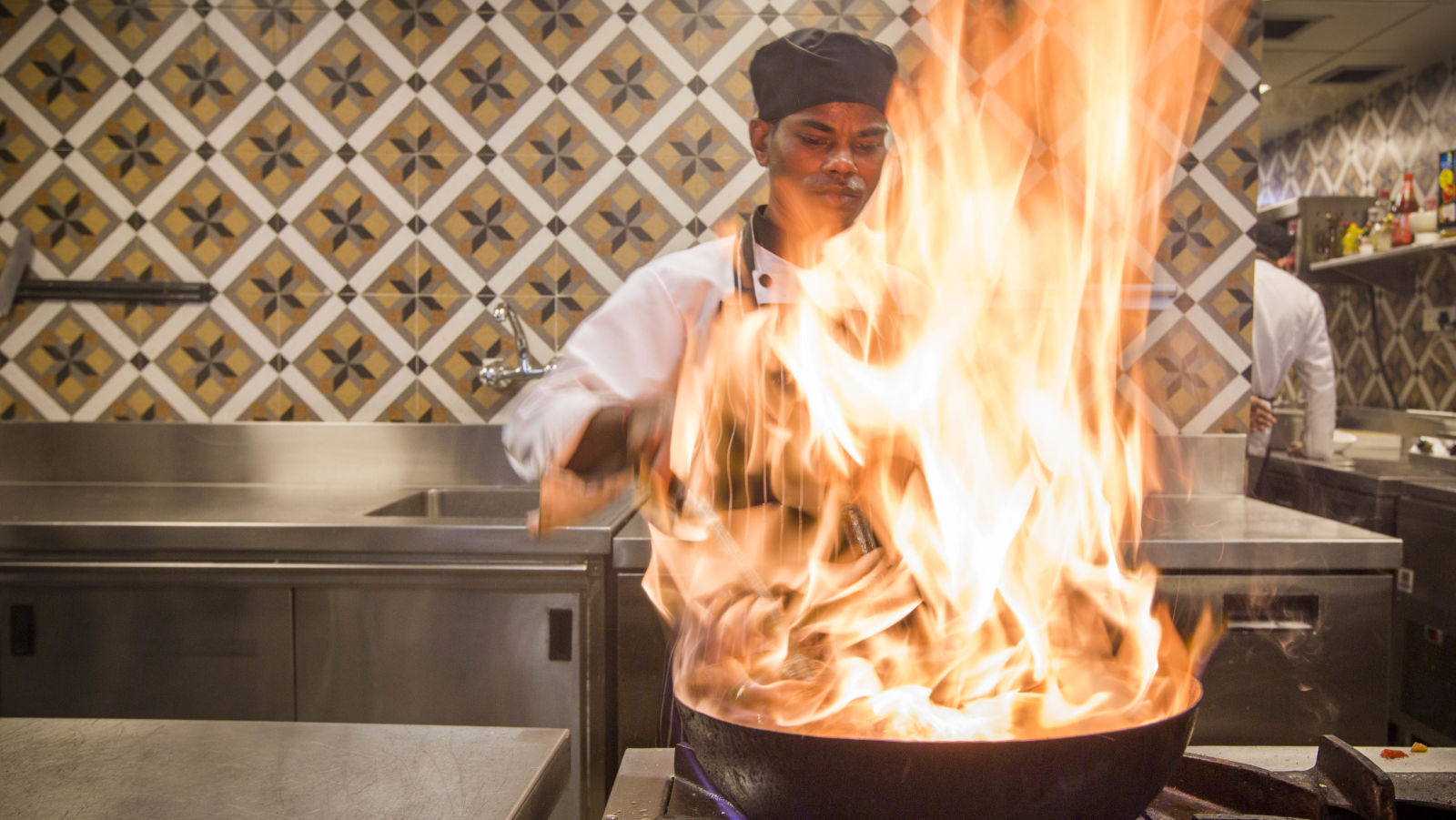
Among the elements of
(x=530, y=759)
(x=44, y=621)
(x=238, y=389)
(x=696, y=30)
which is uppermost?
(x=696, y=30)

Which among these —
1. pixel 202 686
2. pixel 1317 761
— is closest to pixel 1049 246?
pixel 1317 761

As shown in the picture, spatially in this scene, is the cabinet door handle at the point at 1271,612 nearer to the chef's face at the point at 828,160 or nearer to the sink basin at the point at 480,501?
the chef's face at the point at 828,160

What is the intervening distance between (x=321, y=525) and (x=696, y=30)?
158cm

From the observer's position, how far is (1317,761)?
0.78m

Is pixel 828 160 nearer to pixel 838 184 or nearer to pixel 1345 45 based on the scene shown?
pixel 838 184

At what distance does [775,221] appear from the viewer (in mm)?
1741

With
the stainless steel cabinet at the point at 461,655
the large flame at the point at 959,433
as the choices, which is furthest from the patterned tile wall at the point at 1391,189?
the stainless steel cabinet at the point at 461,655

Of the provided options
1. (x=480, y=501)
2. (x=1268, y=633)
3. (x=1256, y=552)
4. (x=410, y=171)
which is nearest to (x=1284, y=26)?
(x=1256, y=552)

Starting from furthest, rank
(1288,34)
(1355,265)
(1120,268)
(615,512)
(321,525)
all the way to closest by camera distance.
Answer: (1355,265) → (1288,34) → (1120,268) → (615,512) → (321,525)

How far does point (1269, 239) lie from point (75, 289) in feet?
11.2

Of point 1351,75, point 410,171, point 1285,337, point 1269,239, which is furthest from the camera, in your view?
point 1351,75

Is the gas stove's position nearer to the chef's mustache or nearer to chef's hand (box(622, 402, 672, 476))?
chef's hand (box(622, 402, 672, 476))

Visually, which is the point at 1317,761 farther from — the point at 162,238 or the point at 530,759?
the point at 162,238

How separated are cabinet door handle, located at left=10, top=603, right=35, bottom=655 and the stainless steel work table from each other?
4.13 ft
